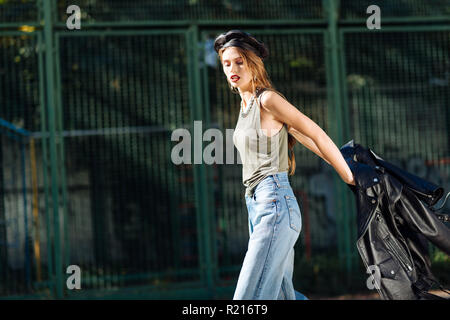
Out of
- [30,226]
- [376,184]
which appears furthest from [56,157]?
[376,184]

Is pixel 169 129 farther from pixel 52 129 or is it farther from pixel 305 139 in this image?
pixel 305 139

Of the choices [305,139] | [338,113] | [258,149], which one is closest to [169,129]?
[338,113]

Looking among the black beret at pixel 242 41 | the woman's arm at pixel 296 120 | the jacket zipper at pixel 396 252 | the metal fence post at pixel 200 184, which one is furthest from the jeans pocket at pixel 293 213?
the metal fence post at pixel 200 184

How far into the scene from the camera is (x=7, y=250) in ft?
23.8

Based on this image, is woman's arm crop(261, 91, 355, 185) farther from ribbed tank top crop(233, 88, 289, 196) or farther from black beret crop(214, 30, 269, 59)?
black beret crop(214, 30, 269, 59)

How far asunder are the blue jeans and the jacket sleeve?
2.52 feet

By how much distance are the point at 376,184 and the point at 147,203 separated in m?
4.15

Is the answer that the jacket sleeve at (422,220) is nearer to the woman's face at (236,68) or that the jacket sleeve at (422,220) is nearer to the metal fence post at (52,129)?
the woman's face at (236,68)

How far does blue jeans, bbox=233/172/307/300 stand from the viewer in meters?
3.52

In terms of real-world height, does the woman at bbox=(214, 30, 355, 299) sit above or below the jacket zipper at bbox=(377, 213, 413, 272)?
above

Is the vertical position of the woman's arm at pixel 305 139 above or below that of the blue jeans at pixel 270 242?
above

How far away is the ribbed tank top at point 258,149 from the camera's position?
3.66 m

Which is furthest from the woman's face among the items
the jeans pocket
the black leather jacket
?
the black leather jacket

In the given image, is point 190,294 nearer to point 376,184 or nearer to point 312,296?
point 312,296
